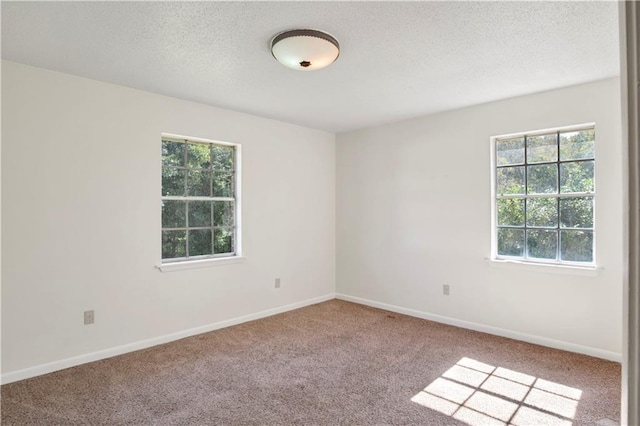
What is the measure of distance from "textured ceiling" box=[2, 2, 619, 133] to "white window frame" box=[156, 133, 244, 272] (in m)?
0.47

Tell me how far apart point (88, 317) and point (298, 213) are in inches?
100

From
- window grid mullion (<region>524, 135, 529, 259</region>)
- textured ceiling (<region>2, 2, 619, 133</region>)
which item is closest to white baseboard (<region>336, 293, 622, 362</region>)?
window grid mullion (<region>524, 135, 529, 259</region>)

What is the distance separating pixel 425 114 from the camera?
409 centimetres

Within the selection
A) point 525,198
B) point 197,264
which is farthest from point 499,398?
point 197,264

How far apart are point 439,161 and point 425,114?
571 millimetres

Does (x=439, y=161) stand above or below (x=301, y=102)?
below

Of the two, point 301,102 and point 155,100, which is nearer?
point 155,100

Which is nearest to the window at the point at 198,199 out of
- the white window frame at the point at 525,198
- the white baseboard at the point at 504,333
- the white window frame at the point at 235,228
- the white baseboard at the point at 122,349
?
the white window frame at the point at 235,228

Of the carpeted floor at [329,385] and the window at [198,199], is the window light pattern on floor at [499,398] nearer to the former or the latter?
the carpeted floor at [329,385]

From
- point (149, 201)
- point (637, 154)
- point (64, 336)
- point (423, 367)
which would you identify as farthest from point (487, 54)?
point (64, 336)

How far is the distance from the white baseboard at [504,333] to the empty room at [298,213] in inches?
0.8

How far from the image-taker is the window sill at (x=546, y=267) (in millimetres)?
3074

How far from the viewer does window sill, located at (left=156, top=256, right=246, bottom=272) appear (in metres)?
3.46

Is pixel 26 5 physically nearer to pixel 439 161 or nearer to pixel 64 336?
pixel 64 336
